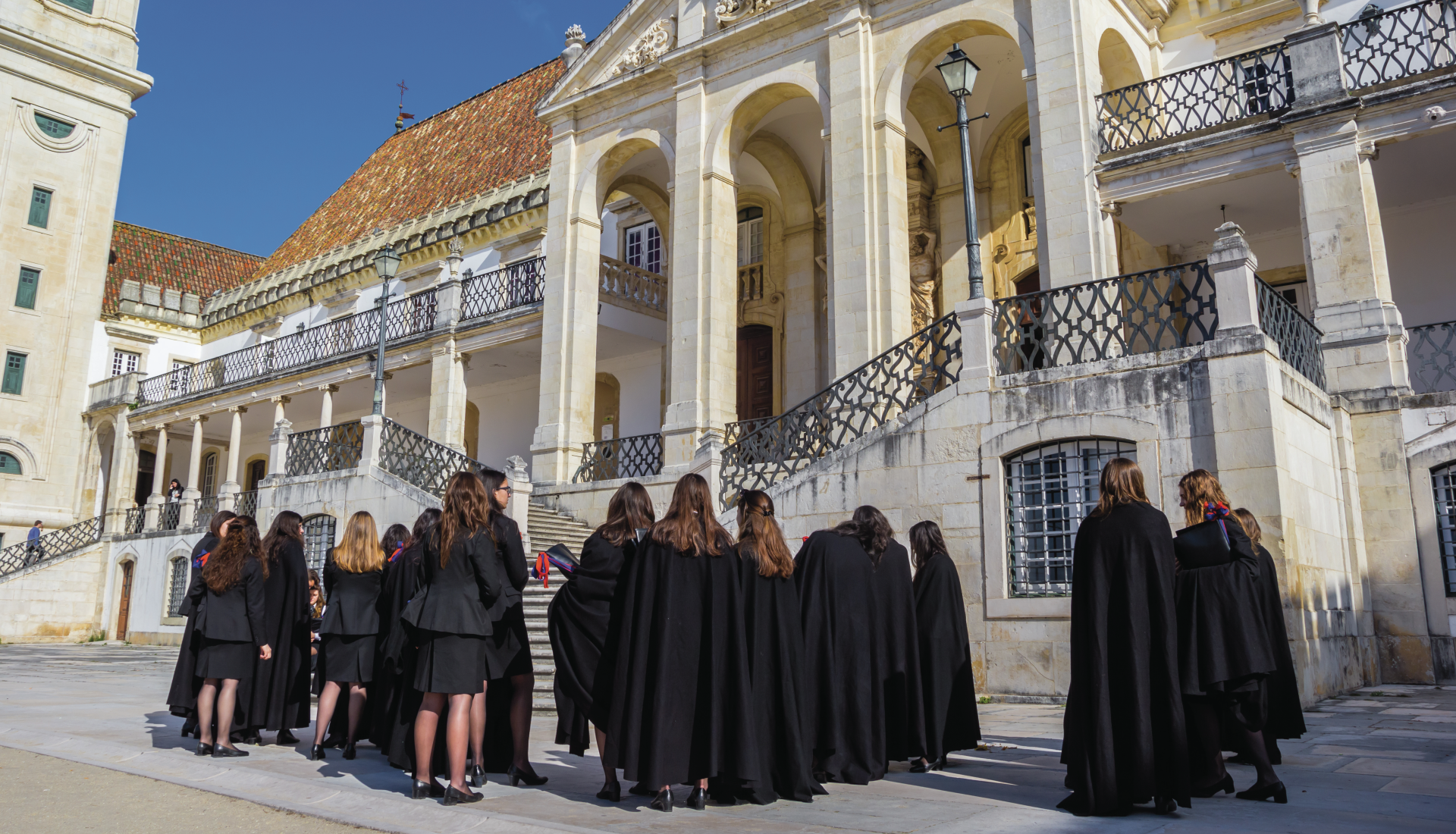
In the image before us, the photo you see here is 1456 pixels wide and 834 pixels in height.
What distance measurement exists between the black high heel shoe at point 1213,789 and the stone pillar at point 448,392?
806 inches

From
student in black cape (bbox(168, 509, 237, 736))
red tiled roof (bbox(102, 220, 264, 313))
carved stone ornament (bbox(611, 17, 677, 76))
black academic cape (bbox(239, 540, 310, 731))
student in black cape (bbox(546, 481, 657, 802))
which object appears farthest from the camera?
red tiled roof (bbox(102, 220, 264, 313))

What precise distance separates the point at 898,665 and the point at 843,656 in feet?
1.48

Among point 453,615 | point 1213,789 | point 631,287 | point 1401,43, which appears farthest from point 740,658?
point 631,287

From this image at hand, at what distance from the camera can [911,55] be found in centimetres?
1623

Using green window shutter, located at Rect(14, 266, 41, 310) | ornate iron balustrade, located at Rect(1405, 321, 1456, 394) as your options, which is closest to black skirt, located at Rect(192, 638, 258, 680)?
ornate iron balustrade, located at Rect(1405, 321, 1456, 394)

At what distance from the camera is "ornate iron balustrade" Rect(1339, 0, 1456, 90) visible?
1317 cm

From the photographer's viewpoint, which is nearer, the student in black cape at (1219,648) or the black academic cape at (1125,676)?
the black academic cape at (1125,676)

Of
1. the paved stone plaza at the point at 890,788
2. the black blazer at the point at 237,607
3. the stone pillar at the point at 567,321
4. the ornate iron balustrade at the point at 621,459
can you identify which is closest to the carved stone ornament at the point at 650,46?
the stone pillar at the point at 567,321

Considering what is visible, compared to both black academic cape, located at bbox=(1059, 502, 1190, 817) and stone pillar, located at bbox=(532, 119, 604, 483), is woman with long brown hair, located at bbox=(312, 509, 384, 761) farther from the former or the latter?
stone pillar, located at bbox=(532, 119, 604, 483)

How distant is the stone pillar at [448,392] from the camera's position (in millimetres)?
24000

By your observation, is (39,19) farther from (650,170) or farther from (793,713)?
(793,713)

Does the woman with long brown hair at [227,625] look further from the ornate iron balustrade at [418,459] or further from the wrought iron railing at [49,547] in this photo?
the wrought iron railing at [49,547]

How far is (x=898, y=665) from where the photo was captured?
6426 mm

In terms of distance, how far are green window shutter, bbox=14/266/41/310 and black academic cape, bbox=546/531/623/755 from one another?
1434 inches
